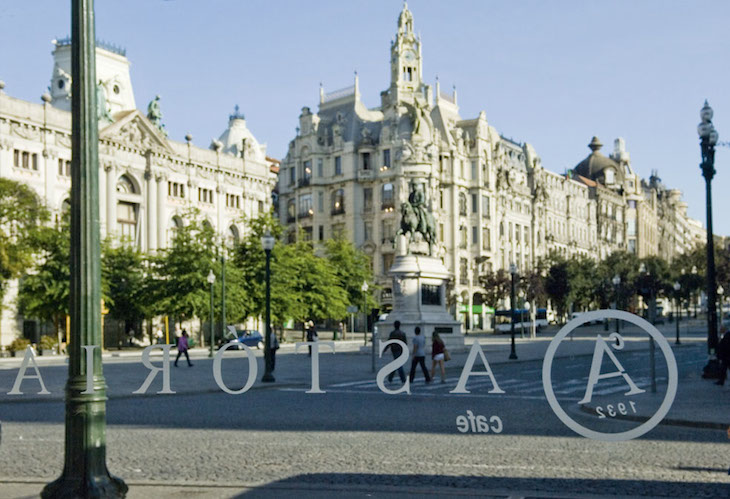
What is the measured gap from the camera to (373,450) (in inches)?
487

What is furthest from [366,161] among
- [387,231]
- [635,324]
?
[635,324]

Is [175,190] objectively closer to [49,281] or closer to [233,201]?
[233,201]

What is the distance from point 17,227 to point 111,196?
17.8 meters

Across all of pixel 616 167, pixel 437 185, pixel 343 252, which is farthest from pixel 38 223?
pixel 616 167

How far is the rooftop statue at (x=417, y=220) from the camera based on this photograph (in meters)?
46.0

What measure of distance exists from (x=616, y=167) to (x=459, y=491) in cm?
15071

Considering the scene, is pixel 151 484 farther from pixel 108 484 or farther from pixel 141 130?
pixel 141 130

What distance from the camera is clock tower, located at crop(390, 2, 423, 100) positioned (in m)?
99.4

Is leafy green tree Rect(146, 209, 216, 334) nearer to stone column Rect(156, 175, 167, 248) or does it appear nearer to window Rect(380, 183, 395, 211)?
stone column Rect(156, 175, 167, 248)

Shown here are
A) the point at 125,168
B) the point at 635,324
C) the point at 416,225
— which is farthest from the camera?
the point at 125,168

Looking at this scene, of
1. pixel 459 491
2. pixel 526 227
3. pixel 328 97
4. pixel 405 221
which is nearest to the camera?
pixel 459 491

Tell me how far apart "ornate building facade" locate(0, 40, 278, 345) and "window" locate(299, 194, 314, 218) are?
8.93 meters

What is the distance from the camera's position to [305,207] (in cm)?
10156

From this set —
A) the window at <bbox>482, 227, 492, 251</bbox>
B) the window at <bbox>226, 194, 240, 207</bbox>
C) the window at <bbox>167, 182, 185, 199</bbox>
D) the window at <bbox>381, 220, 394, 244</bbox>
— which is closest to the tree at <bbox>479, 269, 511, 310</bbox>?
the window at <bbox>482, 227, 492, 251</bbox>
